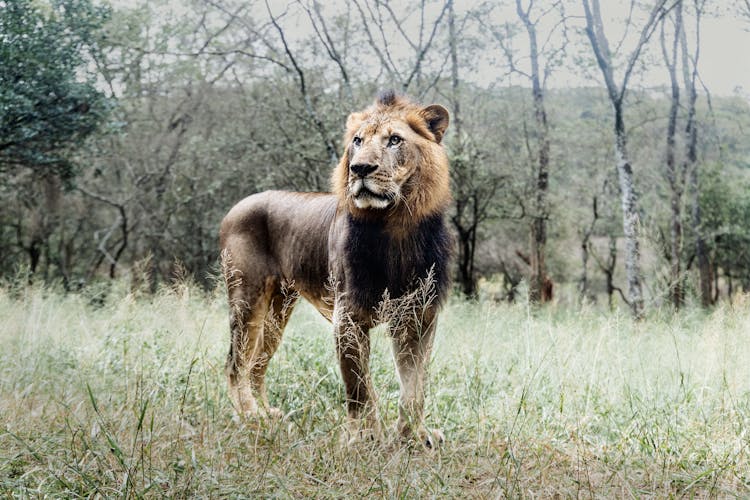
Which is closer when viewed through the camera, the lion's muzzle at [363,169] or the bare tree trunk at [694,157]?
the lion's muzzle at [363,169]

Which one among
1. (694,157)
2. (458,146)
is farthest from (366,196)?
(694,157)

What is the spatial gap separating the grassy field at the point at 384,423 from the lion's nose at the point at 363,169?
3.96ft

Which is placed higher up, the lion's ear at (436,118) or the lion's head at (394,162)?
the lion's ear at (436,118)

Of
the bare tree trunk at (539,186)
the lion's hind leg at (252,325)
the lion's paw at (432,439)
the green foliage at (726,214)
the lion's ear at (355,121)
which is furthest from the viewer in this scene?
the green foliage at (726,214)

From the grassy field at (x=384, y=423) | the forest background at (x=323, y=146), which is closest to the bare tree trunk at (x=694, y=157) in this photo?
the forest background at (x=323, y=146)

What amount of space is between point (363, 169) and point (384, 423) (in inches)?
52.6

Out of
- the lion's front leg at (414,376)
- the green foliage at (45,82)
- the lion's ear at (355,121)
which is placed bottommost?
the lion's front leg at (414,376)

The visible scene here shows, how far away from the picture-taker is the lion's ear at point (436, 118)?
3.97 m

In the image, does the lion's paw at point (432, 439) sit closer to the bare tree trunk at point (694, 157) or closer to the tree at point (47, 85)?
the tree at point (47, 85)

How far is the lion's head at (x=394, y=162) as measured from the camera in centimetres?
337

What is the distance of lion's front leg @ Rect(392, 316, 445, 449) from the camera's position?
354 cm

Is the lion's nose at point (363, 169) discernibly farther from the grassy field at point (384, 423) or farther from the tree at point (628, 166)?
the tree at point (628, 166)

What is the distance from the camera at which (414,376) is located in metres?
3.63

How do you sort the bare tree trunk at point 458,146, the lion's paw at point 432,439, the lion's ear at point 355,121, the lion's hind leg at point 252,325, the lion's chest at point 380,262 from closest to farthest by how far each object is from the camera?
1. the lion's paw at point 432,439
2. the lion's chest at point 380,262
3. the lion's ear at point 355,121
4. the lion's hind leg at point 252,325
5. the bare tree trunk at point 458,146
